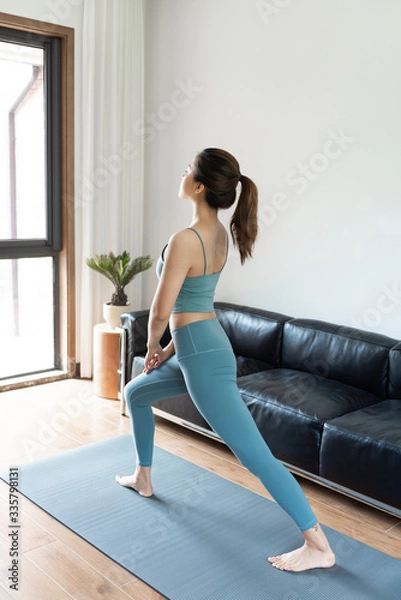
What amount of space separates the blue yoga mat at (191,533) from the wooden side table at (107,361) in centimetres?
96

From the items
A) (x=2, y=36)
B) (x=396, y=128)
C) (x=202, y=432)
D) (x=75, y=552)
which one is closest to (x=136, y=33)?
(x=2, y=36)

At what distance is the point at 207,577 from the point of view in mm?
2379

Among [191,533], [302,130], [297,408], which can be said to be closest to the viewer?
[191,533]

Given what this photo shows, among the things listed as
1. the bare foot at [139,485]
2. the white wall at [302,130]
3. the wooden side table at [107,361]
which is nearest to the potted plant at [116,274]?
the wooden side table at [107,361]

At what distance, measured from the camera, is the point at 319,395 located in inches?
129

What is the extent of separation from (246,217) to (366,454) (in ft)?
3.70

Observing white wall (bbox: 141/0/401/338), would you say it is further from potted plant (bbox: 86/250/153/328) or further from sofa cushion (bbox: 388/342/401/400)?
potted plant (bbox: 86/250/153/328)

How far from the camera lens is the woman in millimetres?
2396

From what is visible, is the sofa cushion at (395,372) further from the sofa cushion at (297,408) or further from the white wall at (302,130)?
the white wall at (302,130)

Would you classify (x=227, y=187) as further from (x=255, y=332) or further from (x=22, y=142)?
(x=22, y=142)

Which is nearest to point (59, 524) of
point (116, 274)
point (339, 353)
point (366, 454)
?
point (366, 454)

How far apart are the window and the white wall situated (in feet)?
2.51

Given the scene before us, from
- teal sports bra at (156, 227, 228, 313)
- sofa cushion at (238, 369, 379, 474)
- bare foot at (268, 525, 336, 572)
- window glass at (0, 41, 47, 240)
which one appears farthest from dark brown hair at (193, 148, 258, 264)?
window glass at (0, 41, 47, 240)

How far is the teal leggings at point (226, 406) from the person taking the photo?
7.80 feet
